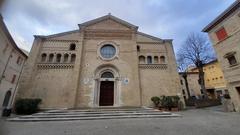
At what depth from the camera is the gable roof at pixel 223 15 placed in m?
10.7

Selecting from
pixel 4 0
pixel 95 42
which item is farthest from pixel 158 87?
pixel 4 0

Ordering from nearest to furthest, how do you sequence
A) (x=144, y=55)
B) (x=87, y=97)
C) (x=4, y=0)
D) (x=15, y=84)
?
(x=4, y=0) < (x=87, y=97) < (x=144, y=55) < (x=15, y=84)

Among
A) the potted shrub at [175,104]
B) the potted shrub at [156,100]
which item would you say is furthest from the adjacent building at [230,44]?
the potted shrub at [156,100]

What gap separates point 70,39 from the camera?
15.2m

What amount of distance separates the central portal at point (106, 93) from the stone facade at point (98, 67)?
0.15m

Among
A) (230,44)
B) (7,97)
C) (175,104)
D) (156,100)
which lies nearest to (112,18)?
(156,100)

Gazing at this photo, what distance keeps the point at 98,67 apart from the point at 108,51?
2438 millimetres

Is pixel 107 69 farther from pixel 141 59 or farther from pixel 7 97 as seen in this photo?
pixel 7 97

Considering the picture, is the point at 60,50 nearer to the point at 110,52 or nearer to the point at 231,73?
the point at 110,52

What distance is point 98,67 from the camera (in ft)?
47.4

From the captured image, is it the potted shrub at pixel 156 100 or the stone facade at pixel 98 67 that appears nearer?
the potted shrub at pixel 156 100

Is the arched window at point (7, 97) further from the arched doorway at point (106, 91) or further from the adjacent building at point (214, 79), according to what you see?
the adjacent building at point (214, 79)

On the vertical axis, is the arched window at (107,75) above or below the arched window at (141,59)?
below

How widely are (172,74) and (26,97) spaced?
15.1 m
